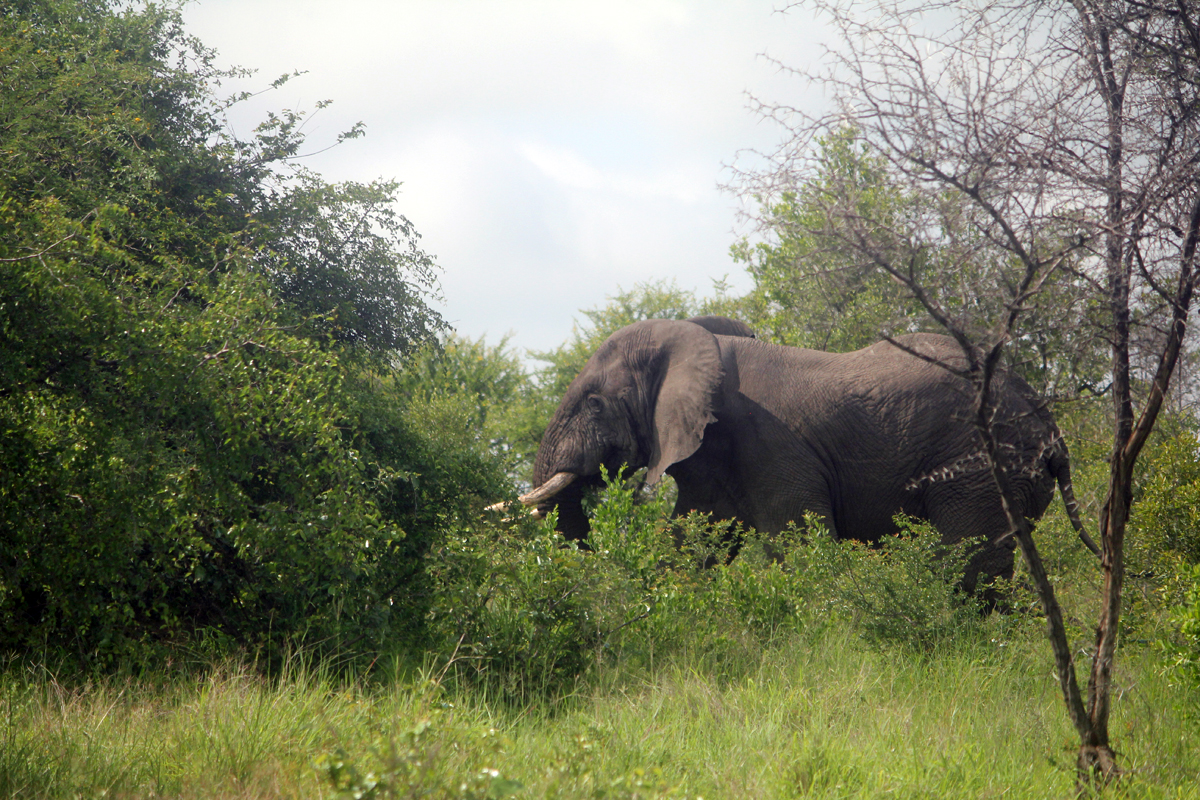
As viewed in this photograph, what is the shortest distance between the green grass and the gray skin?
3.20 m

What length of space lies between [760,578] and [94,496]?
16.0ft

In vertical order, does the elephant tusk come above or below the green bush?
above

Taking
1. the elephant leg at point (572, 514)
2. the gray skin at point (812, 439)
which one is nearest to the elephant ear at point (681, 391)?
the gray skin at point (812, 439)

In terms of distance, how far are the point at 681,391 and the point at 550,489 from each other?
1857 millimetres

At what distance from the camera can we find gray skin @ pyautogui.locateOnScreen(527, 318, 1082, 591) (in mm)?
9250

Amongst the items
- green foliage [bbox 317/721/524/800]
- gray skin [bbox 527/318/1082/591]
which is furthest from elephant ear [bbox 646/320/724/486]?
green foliage [bbox 317/721/524/800]

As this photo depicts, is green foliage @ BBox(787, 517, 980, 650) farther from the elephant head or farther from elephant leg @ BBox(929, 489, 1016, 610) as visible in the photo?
the elephant head

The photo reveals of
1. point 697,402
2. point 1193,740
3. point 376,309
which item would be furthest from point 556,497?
point 1193,740

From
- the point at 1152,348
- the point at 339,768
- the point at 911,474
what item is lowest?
the point at 339,768

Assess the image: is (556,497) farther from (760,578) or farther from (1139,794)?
(1139,794)

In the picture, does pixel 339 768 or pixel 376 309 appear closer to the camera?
pixel 339 768

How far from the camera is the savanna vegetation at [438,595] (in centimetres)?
438

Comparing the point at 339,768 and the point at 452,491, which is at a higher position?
the point at 452,491

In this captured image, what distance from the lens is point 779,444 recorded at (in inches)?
385
